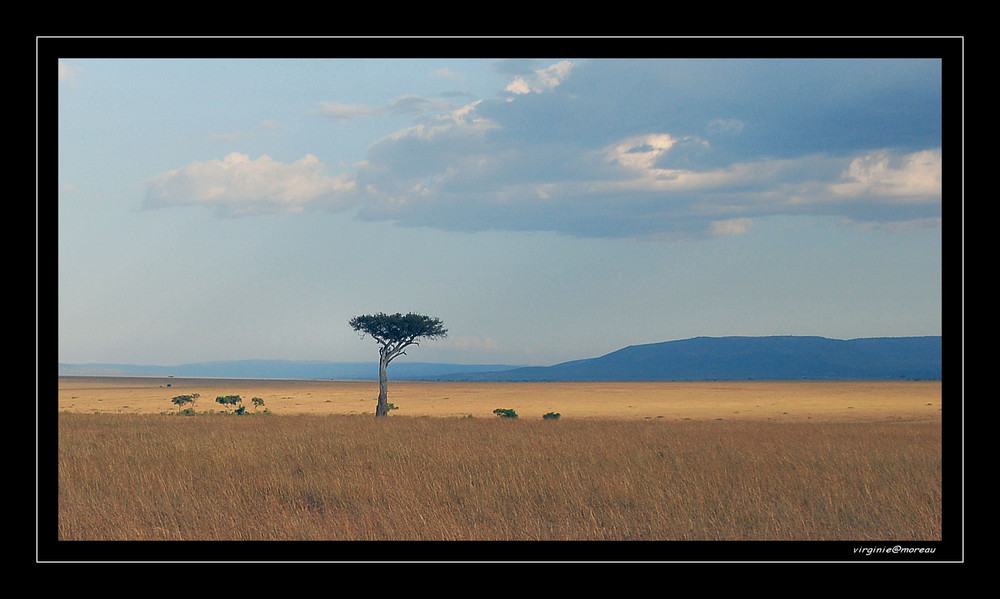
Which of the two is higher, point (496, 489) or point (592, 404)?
point (496, 489)

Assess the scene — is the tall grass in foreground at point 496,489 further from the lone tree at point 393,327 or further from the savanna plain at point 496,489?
the lone tree at point 393,327

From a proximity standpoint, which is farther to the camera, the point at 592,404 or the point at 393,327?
the point at 592,404

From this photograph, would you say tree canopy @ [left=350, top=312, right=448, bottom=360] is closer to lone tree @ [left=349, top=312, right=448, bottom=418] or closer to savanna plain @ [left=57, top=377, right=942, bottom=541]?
lone tree @ [left=349, top=312, right=448, bottom=418]

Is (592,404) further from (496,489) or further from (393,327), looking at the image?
(496,489)

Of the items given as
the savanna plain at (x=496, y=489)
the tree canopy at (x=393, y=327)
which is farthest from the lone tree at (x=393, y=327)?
the savanna plain at (x=496, y=489)

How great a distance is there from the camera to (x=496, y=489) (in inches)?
430

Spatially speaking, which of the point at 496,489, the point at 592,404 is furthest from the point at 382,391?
the point at 592,404

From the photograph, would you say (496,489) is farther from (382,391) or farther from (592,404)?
(592,404)

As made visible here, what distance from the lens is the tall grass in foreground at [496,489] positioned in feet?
28.4

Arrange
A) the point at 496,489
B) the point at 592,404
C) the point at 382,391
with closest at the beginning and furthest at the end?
the point at 496,489 < the point at 382,391 < the point at 592,404

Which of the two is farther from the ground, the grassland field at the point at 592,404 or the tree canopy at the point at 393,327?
the tree canopy at the point at 393,327

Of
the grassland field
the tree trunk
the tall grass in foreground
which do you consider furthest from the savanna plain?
the grassland field

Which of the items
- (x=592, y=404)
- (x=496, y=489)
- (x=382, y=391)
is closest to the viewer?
(x=496, y=489)
